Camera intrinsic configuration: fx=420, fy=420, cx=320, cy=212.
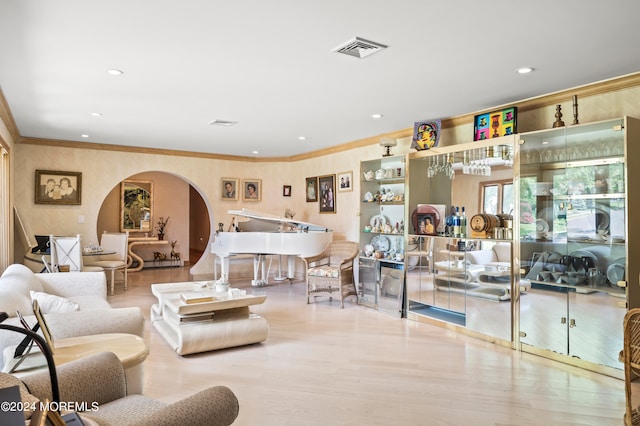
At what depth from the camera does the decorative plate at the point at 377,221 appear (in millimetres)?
6078

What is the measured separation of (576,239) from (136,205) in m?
9.18

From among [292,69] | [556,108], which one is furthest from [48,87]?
[556,108]

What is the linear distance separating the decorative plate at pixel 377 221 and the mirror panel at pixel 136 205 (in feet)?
20.8

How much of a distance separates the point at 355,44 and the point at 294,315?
3529mm

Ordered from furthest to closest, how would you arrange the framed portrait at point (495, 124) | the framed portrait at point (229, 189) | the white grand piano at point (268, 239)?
the framed portrait at point (229, 189) < the white grand piano at point (268, 239) < the framed portrait at point (495, 124)

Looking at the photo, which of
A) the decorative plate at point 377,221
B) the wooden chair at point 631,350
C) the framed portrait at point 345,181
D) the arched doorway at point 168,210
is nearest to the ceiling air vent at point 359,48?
the wooden chair at point 631,350

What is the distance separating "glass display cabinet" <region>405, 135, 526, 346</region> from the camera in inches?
174

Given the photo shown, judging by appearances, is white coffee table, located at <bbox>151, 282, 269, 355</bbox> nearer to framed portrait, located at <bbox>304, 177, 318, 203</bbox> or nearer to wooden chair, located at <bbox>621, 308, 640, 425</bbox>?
wooden chair, located at <bbox>621, 308, 640, 425</bbox>

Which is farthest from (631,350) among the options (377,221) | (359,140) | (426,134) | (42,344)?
(359,140)

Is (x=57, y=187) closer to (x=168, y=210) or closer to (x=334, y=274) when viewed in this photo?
(x=168, y=210)

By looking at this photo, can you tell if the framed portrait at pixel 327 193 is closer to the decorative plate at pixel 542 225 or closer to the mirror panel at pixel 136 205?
the decorative plate at pixel 542 225

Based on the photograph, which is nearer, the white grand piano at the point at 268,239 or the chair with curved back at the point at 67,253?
the chair with curved back at the point at 67,253

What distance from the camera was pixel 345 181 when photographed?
7.46 metres

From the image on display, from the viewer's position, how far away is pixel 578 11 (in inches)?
101
